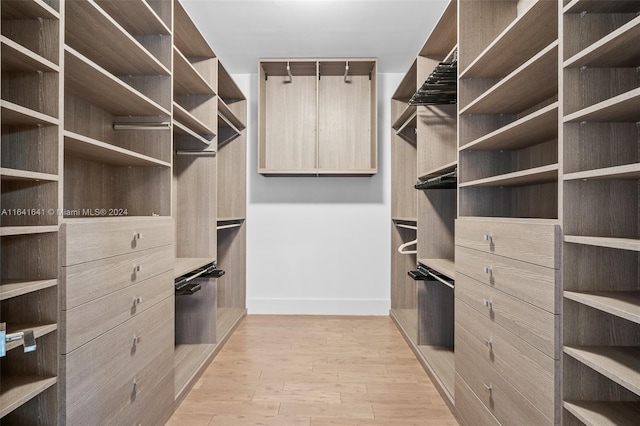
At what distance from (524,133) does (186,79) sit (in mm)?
2052

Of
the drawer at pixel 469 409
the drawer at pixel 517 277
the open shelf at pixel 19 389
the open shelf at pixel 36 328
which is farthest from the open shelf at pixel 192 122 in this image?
the drawer at pixel 469 409

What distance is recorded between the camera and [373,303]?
165 inches

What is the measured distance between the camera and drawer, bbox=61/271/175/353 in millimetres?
1273

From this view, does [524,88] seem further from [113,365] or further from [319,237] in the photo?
[319,237]

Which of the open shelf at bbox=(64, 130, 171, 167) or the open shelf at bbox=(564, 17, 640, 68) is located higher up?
the open shelf at bbox=(564, 17, 640, 68)

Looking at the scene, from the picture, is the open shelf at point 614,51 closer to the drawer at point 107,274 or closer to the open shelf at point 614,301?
the open shelf at point 614,301

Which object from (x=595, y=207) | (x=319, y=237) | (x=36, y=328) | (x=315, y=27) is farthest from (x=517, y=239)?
(x=319, y=237)

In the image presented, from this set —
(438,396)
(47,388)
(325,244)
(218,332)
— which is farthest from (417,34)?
(47,388)

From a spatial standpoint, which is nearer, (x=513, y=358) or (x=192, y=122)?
(x=513, y=358)

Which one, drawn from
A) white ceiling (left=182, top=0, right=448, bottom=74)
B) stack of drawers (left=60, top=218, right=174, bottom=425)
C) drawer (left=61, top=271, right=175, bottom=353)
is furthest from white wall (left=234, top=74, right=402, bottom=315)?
drawer (left=61, top=271, right=175, bottom=353)

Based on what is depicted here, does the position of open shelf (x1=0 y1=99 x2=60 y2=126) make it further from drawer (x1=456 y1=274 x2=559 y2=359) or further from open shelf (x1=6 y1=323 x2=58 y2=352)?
drawer (x1=456 y1=274 x2=559 y2=359)

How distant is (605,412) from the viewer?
3.78ft

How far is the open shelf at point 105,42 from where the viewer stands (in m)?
1.51

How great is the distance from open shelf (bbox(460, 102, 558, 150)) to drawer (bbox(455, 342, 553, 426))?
3.21 ft
